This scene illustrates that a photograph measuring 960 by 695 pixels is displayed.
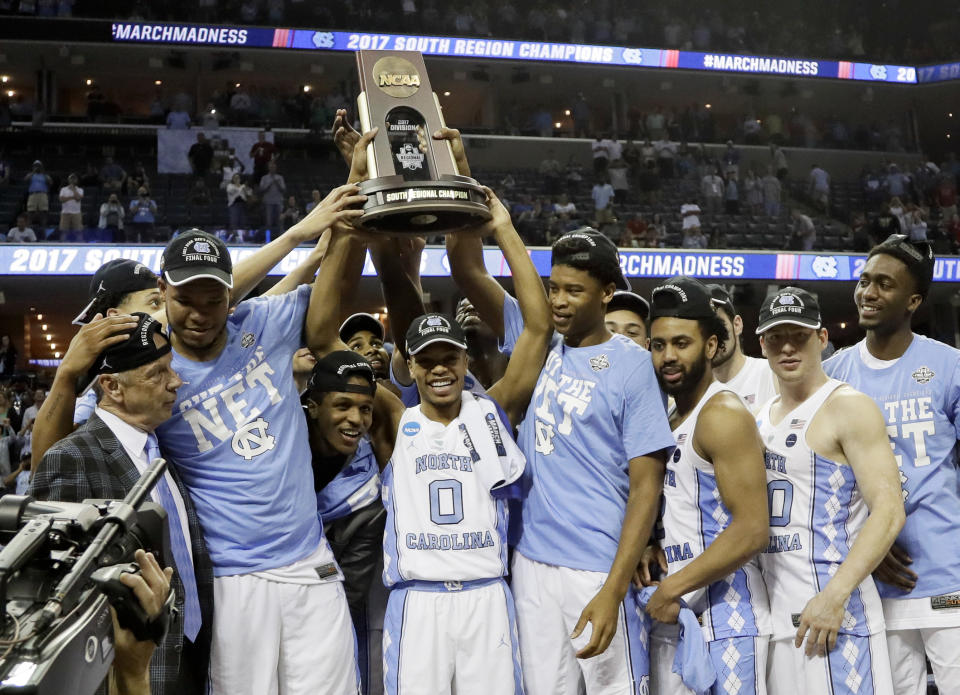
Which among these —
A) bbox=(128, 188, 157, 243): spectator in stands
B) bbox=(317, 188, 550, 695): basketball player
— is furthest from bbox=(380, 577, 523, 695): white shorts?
bbox=(128, 188, 157, 243): spectator in stands

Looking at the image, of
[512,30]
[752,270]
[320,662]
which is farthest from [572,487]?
[512,30]

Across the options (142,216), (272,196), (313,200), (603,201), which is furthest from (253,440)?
(603,201)

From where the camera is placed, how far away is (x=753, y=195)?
20.8 meters

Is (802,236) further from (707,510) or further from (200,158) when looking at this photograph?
(707,510)

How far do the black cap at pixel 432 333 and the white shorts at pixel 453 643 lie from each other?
2.64ft

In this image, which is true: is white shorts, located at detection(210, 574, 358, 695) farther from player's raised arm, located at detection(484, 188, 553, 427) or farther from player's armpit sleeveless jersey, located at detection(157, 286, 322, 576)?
player's raised arm, located at detection(484, 188, 553, 427)

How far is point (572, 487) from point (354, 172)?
139 cm

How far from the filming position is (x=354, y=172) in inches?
136

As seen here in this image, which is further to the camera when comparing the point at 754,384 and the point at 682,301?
the point at 754,384

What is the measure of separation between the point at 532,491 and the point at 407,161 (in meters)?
1.28

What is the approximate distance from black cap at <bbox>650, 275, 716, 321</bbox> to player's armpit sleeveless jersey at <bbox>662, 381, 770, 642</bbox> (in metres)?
0.26

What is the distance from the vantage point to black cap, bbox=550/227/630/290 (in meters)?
3.31

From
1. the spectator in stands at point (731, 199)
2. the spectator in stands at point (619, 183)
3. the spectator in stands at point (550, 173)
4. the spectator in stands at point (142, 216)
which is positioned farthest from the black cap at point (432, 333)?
the spectator in stands at point (731, 199)

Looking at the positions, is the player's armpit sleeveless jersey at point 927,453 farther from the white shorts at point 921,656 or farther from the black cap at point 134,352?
the black cap at point 134,352
